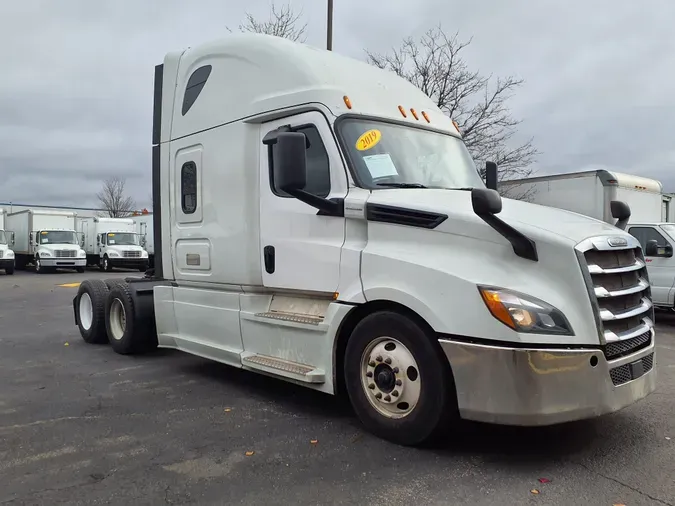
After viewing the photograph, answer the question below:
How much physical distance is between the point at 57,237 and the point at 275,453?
96.5ft

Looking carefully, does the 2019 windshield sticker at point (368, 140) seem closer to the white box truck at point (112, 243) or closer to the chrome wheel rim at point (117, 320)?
the chrome wheel rim at point (117, 320)

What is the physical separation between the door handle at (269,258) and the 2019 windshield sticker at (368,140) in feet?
4.02

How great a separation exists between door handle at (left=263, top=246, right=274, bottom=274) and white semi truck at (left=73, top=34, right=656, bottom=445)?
22mm

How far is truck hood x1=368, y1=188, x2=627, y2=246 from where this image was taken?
3.82 metres

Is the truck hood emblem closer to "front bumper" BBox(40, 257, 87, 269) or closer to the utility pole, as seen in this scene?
Answer: the utility pole

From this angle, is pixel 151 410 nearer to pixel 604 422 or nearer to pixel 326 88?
pixel 326 88

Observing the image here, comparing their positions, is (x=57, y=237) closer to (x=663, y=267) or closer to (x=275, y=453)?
(x=663, y=267)

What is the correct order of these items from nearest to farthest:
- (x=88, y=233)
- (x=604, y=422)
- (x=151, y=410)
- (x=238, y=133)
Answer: (x=604, y=422)
(x=151, y=410)
(x=238, y=133)
(x=88, y=233)

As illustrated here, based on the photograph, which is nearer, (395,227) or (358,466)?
(358,466)

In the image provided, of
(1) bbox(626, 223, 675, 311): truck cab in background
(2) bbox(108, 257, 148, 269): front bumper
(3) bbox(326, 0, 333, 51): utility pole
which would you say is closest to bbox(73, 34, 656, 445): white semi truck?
(1) bbox(626, 223, 675, 311): truck cab in background

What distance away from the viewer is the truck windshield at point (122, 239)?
1201 inches

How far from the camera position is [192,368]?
6844mm

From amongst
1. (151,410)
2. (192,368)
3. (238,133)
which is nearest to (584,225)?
(238,133)

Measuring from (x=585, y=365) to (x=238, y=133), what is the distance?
3.68 meters
